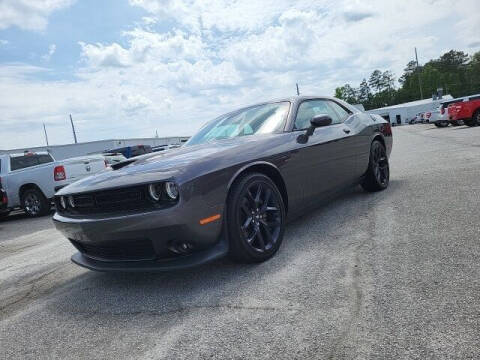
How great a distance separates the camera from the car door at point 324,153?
360cm

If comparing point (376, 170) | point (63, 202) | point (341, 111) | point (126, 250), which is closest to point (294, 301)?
point (126, 250)

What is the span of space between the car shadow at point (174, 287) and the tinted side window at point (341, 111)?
1661 millimetres

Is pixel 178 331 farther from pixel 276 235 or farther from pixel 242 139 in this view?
pixel 242 139

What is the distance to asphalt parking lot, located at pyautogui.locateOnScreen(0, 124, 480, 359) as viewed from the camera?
1.79 meters

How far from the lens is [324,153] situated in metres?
3.84

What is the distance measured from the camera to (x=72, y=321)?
2420 millimetres

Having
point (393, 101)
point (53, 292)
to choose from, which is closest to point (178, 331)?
point (53, 292)

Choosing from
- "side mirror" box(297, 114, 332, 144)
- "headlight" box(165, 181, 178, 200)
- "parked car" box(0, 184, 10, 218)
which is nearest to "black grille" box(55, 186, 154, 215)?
"headlight" box(165, 181, 178, 200)

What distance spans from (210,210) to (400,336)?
1.36 metres

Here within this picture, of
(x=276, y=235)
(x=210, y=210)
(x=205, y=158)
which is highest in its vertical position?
(x=205, y=158)

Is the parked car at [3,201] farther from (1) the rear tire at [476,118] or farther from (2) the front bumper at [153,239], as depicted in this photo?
(1) the rear tire at [476,118]

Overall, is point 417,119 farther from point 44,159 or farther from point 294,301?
point 294,301

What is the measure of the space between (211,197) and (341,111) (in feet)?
9.09

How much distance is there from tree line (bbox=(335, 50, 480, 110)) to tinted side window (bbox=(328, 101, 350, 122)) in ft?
299
